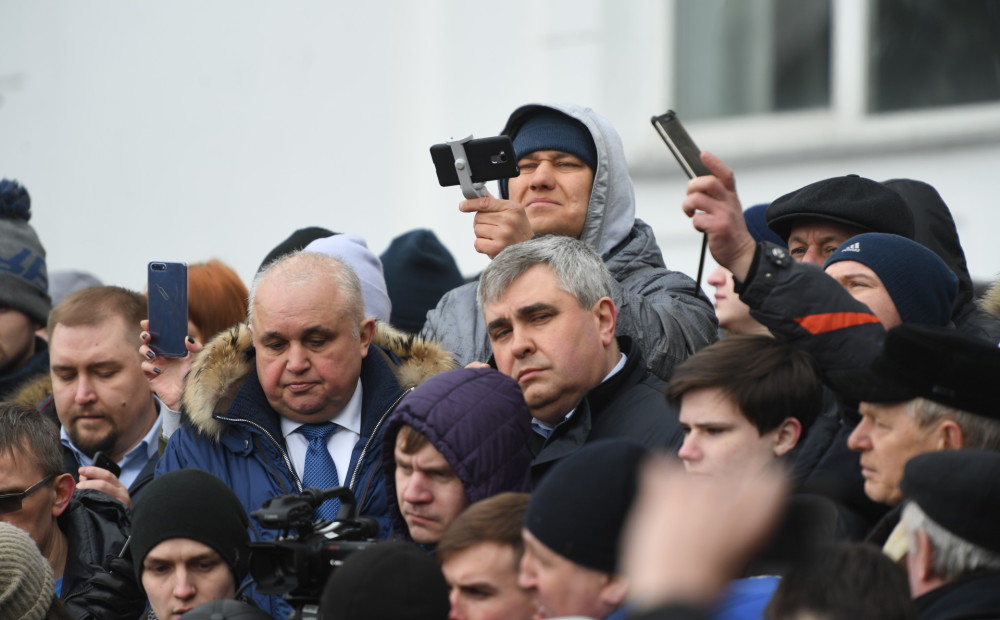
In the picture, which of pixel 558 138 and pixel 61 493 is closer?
pixel 61 493

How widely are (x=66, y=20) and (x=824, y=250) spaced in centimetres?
616

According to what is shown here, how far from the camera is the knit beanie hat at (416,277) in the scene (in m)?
6.47

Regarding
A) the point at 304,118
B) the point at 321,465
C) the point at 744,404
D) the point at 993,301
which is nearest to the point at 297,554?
the point at 321,465

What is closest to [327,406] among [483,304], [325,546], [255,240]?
[483,304]

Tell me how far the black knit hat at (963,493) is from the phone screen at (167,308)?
276 cm

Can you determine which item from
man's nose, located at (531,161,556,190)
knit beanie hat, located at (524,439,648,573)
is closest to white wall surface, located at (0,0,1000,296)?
man's nose, located at (531,161,556,190)

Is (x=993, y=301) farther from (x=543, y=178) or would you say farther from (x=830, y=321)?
(x=543, y=178)

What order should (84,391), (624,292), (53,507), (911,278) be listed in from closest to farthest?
1. (911,278)
2. (624,292)
3. (53,507)
4. (84,391)

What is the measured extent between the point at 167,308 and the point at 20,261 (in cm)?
163

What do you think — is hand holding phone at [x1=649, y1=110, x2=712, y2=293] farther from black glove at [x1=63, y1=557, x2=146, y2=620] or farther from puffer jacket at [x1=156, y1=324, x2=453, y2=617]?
black glove at [x1=63, y1=557, x2=146, y2=620]

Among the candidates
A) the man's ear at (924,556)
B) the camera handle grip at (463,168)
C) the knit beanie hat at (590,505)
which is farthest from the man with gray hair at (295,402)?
the man's ear at (924,556)

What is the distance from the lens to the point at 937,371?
3566 millimetres

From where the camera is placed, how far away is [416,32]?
8406 millimetres

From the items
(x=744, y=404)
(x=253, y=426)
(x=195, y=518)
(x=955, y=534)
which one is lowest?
(x=195, y=518)
